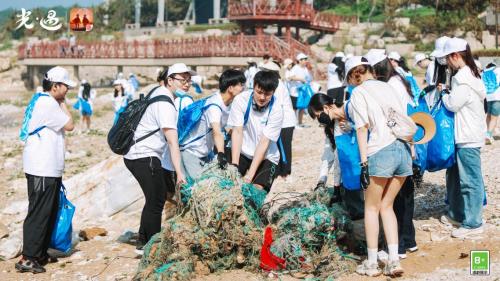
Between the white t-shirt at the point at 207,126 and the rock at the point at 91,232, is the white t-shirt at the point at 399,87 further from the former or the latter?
the rock at the point at 91,232

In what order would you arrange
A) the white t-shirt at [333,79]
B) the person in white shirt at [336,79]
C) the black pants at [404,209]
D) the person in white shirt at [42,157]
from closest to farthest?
the black pants at [404,209] < the person in white shirt at [42,157] < the person in white shirt at [336,79] < the white t-shirt at [333,79]

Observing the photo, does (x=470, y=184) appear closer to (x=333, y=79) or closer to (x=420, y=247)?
(x=420, y=247)

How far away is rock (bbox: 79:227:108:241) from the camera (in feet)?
Answer: 21.9

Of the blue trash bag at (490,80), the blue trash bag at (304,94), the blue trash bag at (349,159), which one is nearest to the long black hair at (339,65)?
the blue trash bag at (304,94)

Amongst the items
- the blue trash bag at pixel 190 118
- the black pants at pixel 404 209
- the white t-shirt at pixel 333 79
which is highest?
the white t-shirt at pixel 333 79

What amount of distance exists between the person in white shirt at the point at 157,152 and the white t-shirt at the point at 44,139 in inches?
23.6

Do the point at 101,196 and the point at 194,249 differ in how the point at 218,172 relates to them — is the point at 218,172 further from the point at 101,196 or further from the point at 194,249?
the point at 101,196

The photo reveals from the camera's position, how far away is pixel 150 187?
17.9ft

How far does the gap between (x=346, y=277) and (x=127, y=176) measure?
3.24 m

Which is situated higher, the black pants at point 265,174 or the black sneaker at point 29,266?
the black pants at point 265,174

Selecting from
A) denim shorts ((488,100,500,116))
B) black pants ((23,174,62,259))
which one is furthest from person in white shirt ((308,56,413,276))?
denim shorts ((488,100,500,116))

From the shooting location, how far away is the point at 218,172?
5168 millimetres

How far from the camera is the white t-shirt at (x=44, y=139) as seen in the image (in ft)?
18.0

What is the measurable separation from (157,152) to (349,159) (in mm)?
1508
